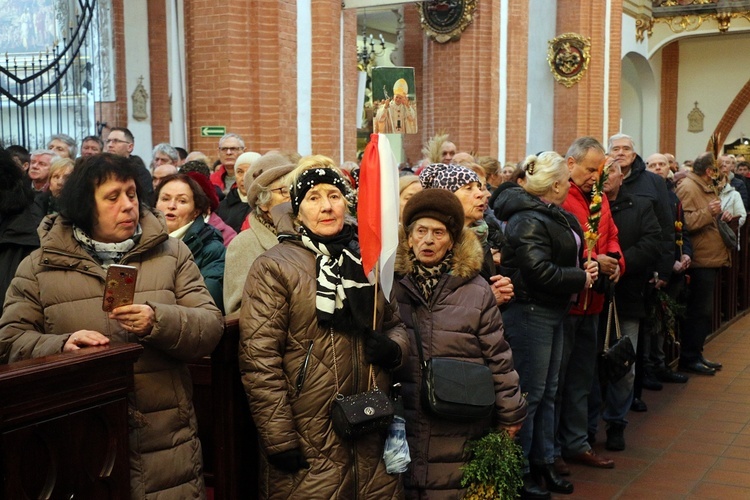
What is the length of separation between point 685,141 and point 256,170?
2641 cm

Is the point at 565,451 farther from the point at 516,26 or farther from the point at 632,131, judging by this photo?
the point at 632,131

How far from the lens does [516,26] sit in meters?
16.0

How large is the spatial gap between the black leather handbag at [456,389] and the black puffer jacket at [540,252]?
44.1 inches

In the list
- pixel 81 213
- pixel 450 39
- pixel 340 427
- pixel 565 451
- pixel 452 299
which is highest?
pixel 450 39

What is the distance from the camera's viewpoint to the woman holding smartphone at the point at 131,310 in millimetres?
3135

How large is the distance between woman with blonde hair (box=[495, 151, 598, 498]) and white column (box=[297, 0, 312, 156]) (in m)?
5.70

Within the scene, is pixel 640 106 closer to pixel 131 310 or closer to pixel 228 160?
pixel 228 160

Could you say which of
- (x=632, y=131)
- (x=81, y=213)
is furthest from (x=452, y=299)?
(x=632, y=131)

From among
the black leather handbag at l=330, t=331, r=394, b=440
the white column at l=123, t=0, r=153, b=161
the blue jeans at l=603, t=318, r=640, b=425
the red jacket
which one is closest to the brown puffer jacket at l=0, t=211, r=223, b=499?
the black leather handbag at l=330, t=331, r=394, b=440

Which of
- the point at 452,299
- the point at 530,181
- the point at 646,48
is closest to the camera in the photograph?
the point at 452,299

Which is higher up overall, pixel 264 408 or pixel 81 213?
pixel 81 213

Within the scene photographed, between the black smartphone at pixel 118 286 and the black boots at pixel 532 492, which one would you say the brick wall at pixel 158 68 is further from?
the black smartphone at pixel 118 286

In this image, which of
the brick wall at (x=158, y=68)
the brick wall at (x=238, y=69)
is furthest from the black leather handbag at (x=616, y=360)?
the brick wall at (x=158, y=68)

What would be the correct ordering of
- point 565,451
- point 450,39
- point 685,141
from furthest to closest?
point 685,141
point 450,39
point 565,451
